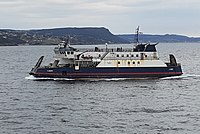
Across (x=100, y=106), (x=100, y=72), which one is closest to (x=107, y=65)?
(x=100, y=72)

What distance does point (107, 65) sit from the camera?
64.7 metres

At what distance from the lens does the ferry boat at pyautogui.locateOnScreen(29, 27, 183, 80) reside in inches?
2527

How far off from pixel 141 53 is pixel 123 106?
23.4 metres

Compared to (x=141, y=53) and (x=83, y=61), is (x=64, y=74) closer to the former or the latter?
(x=83, y=61)

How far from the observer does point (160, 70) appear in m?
65.9

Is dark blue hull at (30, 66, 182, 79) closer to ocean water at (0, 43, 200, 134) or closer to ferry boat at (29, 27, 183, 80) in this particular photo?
ferry boat at (29, 27, 183, 80)

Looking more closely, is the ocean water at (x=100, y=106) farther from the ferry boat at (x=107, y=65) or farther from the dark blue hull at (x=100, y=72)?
the ferry boat at (x=107, y=65)

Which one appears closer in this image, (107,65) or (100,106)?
(100,106)

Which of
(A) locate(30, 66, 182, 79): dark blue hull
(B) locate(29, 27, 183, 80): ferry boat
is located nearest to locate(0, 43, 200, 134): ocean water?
(A) locate(30, 66, 182, 79): dark blue hull

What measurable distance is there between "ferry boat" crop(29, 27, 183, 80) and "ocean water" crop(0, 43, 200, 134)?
127 cm

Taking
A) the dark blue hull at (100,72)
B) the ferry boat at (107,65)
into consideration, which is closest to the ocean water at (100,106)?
the dark blue hull at (100,72)

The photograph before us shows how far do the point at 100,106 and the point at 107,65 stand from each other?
70.1 ft

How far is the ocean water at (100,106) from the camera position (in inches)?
1341

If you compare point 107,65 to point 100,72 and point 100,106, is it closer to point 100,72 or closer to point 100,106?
point 100,72
